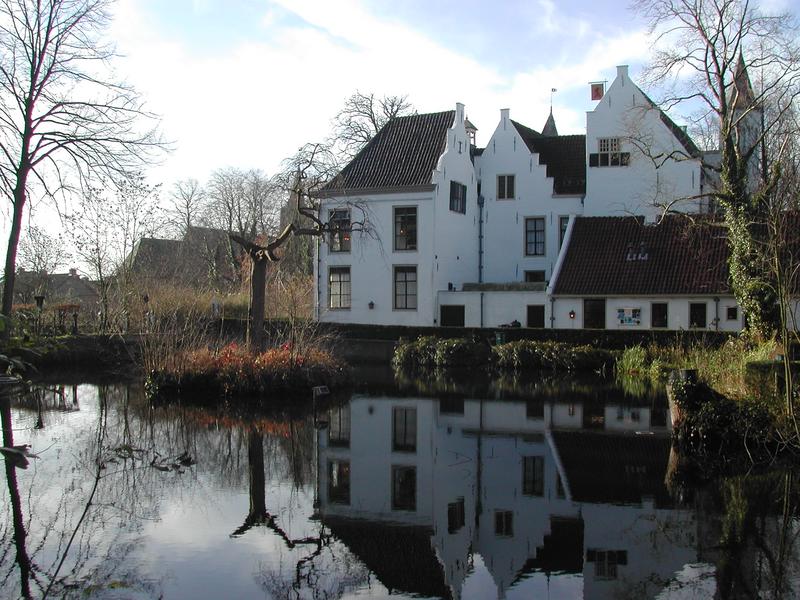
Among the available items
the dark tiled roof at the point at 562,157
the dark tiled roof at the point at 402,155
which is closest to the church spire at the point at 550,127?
the dark tiled roof at the point at 562,157

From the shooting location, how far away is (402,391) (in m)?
17.4

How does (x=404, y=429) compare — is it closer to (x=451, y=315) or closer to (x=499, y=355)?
(x=499, y=355)

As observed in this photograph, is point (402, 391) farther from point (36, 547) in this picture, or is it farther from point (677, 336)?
point (36, 547)

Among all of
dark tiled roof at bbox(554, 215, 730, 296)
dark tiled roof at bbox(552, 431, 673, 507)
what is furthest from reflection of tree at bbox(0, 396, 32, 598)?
dark tiled roof at bbox(554, 215, 730, 296)

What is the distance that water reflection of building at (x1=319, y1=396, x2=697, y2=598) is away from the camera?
21.0ft

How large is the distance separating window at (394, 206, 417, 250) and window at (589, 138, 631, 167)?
7.65 metres

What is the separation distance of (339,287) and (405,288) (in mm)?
2999

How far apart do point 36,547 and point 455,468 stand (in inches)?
196

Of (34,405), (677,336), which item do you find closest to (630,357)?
(677,336)

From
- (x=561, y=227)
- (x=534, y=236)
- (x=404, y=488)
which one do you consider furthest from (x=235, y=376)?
(x=561, y=227)

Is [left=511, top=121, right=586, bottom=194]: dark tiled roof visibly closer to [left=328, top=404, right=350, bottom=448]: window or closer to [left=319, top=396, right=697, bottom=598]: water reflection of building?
[left=319, top=396, right=697, bottom=598]: water reflection of building

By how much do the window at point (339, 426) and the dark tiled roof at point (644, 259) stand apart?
46.3 feet

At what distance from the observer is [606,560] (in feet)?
21.4

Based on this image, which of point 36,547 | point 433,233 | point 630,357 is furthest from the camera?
point 433,233
